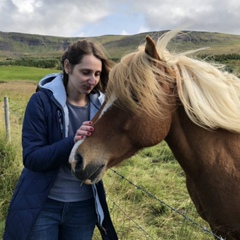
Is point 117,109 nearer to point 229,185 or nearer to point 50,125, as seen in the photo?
point 50,125

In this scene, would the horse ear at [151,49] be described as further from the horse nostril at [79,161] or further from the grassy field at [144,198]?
the grassy field at [144,198]

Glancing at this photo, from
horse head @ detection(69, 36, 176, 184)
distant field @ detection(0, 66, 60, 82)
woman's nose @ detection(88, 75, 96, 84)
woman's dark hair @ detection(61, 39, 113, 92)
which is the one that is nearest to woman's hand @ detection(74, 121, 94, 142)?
horse head @ detection(69, 36, 176, 184)

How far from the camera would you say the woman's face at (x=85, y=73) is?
226 cm

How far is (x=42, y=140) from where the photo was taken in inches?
88.7

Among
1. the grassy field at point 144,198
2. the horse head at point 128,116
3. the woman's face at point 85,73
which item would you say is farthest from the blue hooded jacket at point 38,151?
the grassy field at point 144,198

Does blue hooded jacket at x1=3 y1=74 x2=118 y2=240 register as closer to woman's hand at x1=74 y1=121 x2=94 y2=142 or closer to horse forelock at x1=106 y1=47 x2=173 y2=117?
woman's hand at x1=74 y1=121 x2=94 y2=142

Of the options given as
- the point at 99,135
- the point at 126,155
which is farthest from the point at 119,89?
the point at 126,155

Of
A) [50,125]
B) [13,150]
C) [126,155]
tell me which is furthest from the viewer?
[13,150]

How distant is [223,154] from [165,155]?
18.7 ft

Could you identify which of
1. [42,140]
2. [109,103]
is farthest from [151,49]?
[42,140]

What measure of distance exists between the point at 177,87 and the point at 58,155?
867 mm

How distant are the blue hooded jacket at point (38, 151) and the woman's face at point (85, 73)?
118mm

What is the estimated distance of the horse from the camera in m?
1.96

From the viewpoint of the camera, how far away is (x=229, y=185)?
80.3 inches
